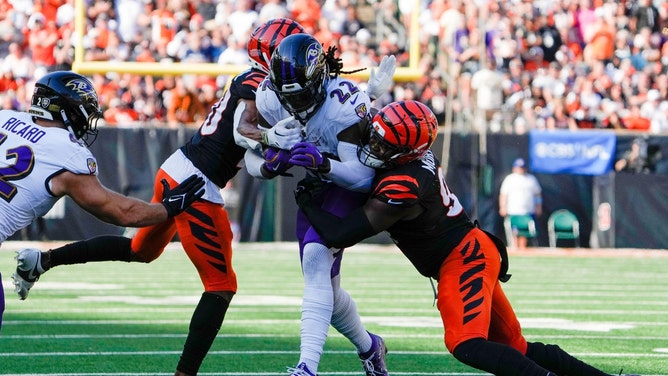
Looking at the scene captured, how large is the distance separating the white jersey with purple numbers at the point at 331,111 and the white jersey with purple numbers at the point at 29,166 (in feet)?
3.14

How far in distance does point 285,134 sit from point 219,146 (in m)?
0.75

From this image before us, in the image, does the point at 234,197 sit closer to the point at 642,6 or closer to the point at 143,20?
the point at 143,20

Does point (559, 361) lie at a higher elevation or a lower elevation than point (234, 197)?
higher

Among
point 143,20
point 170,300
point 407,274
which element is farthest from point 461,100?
point 170,300

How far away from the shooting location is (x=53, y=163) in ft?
15.9

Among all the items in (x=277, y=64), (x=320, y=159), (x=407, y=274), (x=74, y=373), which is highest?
(x=277, y=64)

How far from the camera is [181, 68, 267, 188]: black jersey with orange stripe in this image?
231 inches

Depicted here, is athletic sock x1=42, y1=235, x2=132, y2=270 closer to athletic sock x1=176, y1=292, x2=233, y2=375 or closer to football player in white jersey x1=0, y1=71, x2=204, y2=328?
athletic sock x1=176, y1=292, x2=233, y2=375

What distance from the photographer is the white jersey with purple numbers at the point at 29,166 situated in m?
4.82

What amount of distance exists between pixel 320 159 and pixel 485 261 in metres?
0.83

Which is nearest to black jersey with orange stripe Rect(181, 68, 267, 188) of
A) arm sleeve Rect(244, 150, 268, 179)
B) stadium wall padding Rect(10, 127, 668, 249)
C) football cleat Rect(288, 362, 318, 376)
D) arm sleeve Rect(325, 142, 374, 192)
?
arm sleeve Rect(244, 150, 268, 179)

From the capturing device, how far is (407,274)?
41.9ft

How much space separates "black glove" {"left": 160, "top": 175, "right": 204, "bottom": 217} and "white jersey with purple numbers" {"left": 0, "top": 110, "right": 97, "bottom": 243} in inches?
17.0

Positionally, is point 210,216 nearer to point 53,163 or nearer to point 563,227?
point 53,163
